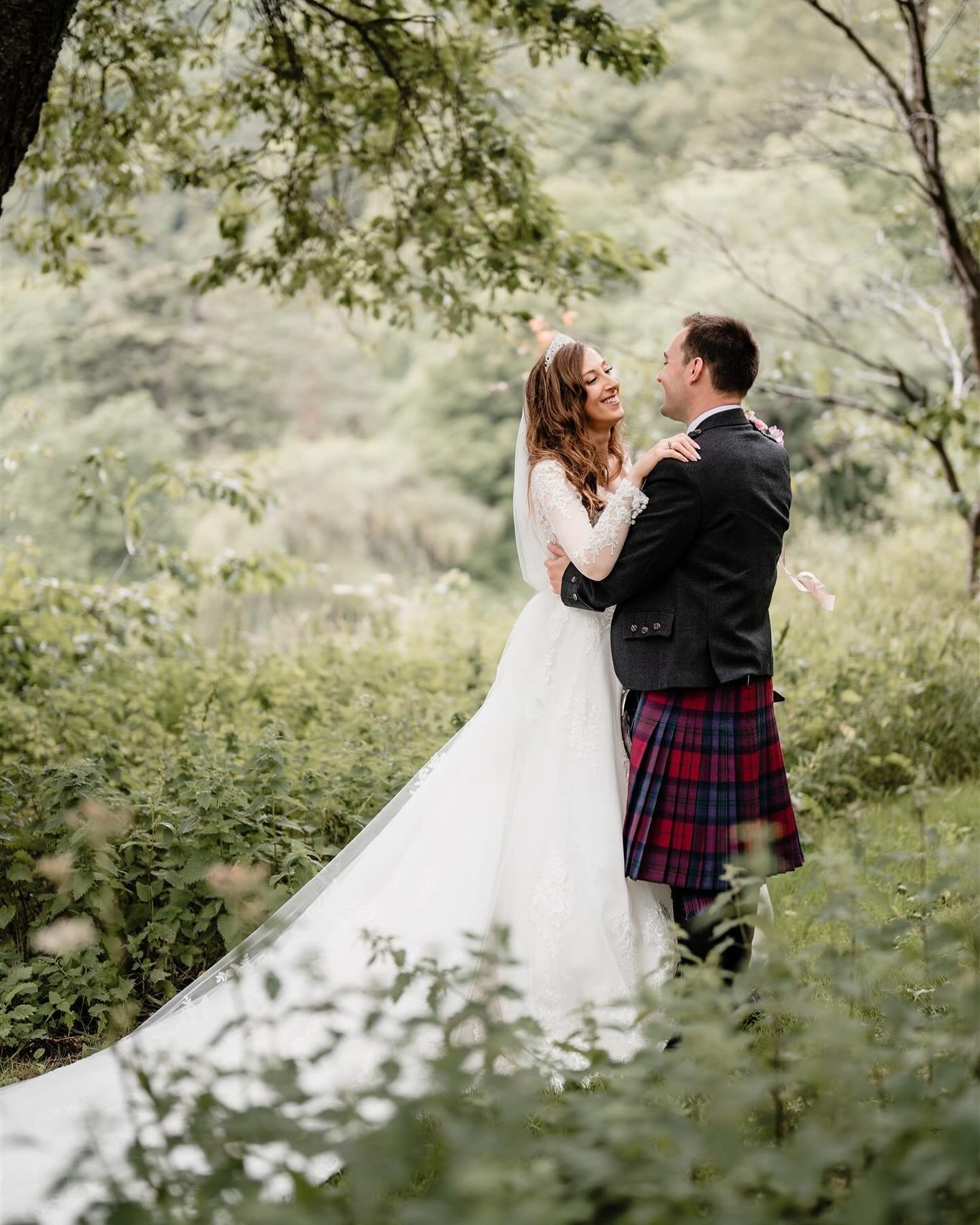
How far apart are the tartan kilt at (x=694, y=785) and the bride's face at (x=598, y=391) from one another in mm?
847

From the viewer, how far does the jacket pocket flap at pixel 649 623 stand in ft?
10.0

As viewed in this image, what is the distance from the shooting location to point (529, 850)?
10.7 feet

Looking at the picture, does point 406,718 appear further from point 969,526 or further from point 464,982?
point 969,526

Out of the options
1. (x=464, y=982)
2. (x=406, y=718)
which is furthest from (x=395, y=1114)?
(x=406, y=718)

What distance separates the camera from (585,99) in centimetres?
2444

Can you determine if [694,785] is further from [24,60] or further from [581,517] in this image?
[24,60]

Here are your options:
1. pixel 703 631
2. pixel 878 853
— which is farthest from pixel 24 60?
pixel 878 853

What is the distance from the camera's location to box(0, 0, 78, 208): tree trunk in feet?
12.4

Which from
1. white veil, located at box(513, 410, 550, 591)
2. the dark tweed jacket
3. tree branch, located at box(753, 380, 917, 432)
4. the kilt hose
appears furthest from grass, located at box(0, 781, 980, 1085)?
tree branch, located at box(753, 380, 917, 432)

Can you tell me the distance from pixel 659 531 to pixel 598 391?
65 cm

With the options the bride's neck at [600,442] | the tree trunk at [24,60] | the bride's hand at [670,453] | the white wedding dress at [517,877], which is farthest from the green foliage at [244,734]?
the tree trunk at [24,60]

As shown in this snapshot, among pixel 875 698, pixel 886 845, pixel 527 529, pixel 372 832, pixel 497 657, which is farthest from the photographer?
pixel 497 657

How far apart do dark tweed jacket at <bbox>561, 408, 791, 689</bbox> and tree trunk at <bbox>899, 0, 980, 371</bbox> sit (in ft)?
14.6

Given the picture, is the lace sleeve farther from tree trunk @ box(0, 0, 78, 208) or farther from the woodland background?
tree trunk @ box(0, 0, 78, 208)
